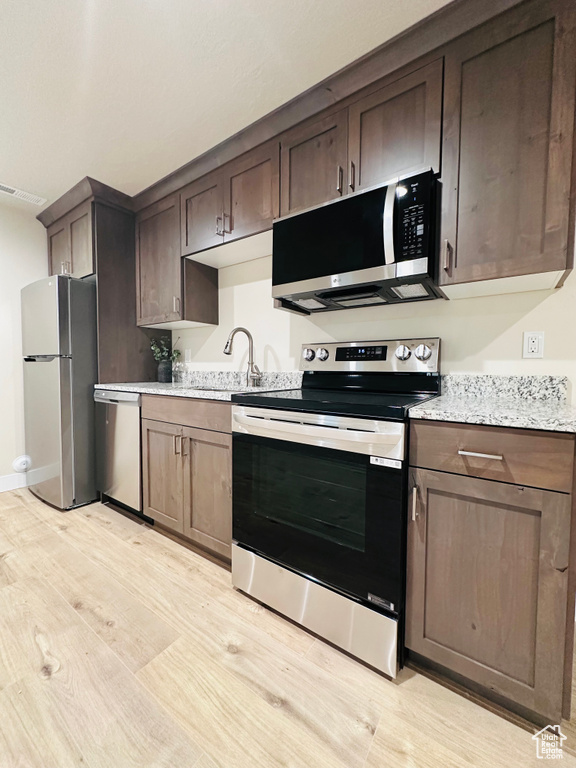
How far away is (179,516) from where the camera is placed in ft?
6.51

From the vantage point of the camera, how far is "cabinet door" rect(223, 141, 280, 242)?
1828 mm

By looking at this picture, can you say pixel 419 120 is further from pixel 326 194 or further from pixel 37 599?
pixel 37 599

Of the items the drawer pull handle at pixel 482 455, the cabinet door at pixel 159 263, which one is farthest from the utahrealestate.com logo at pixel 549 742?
the cabinet door at pixel 159 263

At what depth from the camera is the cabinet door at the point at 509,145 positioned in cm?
112

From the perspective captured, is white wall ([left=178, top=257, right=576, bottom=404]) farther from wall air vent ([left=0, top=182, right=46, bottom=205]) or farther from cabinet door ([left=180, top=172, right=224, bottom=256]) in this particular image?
wall air vent ([left=0, top=182, right=46, bottom=205])

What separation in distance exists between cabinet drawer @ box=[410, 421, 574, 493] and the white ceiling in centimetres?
158

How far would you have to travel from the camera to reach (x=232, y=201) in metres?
2.02

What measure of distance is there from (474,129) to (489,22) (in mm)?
360

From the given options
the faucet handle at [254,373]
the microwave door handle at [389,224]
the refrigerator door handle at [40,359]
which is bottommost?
the faucet handle at [254,373]

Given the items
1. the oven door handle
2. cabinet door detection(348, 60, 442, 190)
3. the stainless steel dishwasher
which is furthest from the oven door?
cabinet door detection(348, 60, 442, 190)

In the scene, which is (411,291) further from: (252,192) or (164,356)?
(164,356)

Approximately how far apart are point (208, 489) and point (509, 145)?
1.98 meters

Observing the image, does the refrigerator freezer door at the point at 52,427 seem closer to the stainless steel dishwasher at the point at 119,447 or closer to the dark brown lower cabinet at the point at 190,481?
the stainless steel dishwasher at the point at 119,447

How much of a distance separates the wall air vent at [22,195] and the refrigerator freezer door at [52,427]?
128cm
